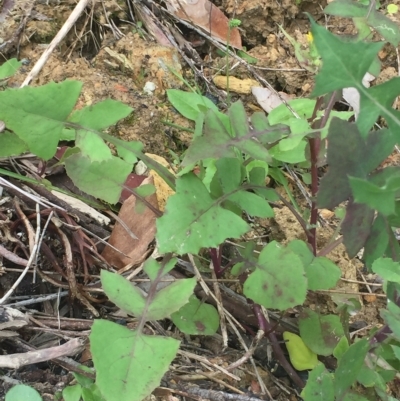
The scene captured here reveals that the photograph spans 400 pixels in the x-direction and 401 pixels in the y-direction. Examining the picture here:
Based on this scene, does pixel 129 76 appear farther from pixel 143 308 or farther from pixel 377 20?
pixel 143 308

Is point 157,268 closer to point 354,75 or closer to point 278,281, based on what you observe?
point 278,281

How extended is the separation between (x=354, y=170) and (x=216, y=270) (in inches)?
23.0

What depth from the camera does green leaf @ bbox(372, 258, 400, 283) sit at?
1096 mm

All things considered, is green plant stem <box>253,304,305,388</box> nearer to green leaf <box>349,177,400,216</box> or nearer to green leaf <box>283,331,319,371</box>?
green leaf <box>283,331,319,371</box>

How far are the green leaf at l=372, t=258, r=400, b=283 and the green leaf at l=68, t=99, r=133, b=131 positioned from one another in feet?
2.22

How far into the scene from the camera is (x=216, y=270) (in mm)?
1507

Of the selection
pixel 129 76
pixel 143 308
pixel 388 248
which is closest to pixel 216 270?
pixel 143 308

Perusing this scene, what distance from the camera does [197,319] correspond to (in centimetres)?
141

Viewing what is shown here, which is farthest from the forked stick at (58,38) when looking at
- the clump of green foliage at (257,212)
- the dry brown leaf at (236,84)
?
the dry brown leaf at (236,84)

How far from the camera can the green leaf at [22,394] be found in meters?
1.19

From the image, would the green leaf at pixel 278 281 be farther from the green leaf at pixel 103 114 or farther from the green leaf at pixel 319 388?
the green leaf at pixel 103 114

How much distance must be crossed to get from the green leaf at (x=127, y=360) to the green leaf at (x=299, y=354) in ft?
1.62

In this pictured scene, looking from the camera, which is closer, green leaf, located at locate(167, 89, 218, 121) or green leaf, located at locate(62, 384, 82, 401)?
green leaf, located at locate(62, 384, 82, 401)

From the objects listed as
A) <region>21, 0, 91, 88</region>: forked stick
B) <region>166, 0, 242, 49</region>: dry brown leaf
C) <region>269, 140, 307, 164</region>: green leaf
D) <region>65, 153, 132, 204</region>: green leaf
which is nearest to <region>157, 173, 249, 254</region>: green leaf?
<region>65, 153, 132, 204</region>: green leaf
